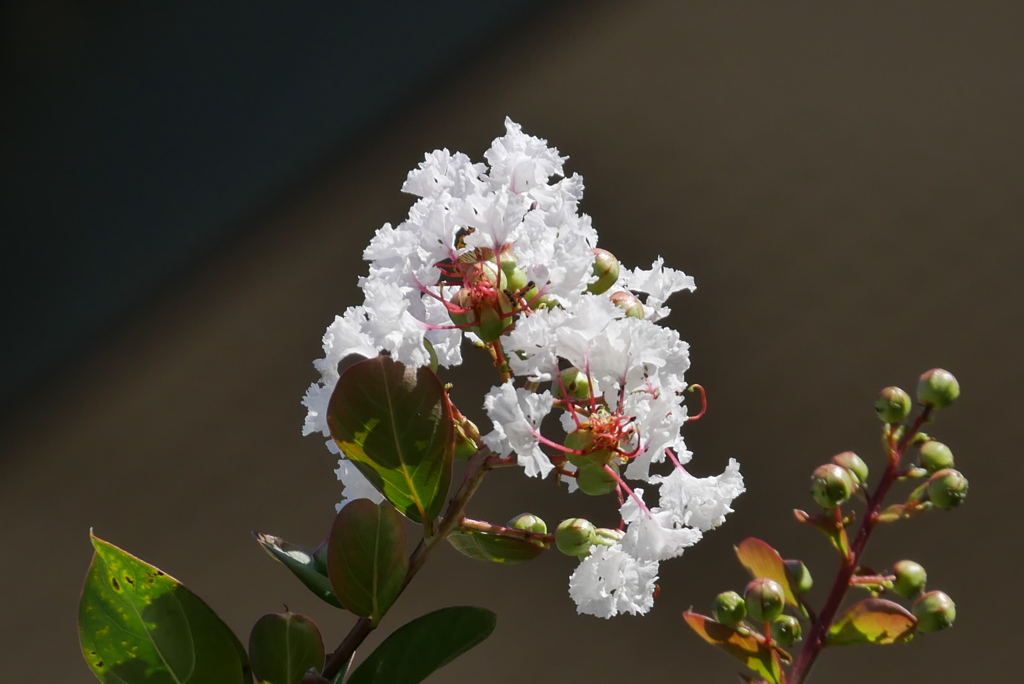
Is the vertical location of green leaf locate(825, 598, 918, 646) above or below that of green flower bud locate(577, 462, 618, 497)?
below

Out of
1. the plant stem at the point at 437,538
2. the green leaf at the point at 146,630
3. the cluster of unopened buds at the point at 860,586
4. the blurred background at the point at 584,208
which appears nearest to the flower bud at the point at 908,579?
the cluster of unopened buds at the point at 860,586

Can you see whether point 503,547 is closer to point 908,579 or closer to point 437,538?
point 437,538

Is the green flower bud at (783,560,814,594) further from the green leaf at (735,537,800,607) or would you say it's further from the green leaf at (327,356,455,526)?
the green leaf at (327,356,455,526)

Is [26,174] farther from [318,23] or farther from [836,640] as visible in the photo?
[836,640]

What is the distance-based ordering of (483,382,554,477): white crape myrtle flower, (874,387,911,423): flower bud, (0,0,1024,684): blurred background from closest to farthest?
(483,382,554,477): white crape myrtle flower → (874,387,911,423): flower bud → (0,0,1024,684): blurred background

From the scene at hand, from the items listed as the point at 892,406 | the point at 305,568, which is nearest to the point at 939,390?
the point at 892,406

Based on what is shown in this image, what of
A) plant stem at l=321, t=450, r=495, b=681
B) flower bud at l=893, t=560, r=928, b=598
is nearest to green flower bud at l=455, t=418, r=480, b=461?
plant stem at l=321, t=450, r=495, b=681

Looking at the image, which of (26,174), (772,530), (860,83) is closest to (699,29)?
(860,83)
